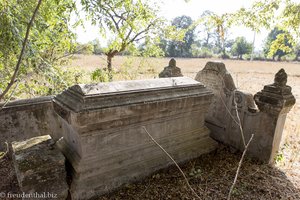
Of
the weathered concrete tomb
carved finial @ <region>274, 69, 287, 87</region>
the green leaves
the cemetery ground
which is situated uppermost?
the green leaves

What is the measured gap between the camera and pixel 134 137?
118 inches

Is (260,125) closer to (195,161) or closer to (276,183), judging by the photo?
(276,183)

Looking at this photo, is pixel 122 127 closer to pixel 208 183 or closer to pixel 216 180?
pixel 208 183

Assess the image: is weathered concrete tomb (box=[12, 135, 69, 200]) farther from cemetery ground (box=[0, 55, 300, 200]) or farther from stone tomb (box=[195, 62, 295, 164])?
stone tomb (box=[195, 62, 295, 164])

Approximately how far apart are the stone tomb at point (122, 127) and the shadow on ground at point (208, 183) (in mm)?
164

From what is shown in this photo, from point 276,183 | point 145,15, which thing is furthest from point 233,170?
point 145,15

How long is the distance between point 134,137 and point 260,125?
2178 mm

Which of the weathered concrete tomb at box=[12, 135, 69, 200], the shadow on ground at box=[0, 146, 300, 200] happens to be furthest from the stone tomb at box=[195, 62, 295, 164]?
the weathered concrete tomb at box=[12, 135, 69, 200]

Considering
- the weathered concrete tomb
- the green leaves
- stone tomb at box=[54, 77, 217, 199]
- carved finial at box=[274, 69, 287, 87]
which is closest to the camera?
the green leaves

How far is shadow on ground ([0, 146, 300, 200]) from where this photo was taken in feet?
9.14

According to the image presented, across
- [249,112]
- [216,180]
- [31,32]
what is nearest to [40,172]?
[31,32]

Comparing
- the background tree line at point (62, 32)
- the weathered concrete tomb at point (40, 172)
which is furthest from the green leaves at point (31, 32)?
the weathered concrete tomb at point (40, 172)

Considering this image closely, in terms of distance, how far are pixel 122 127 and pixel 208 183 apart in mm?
1497

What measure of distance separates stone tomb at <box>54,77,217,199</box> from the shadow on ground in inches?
6.5
